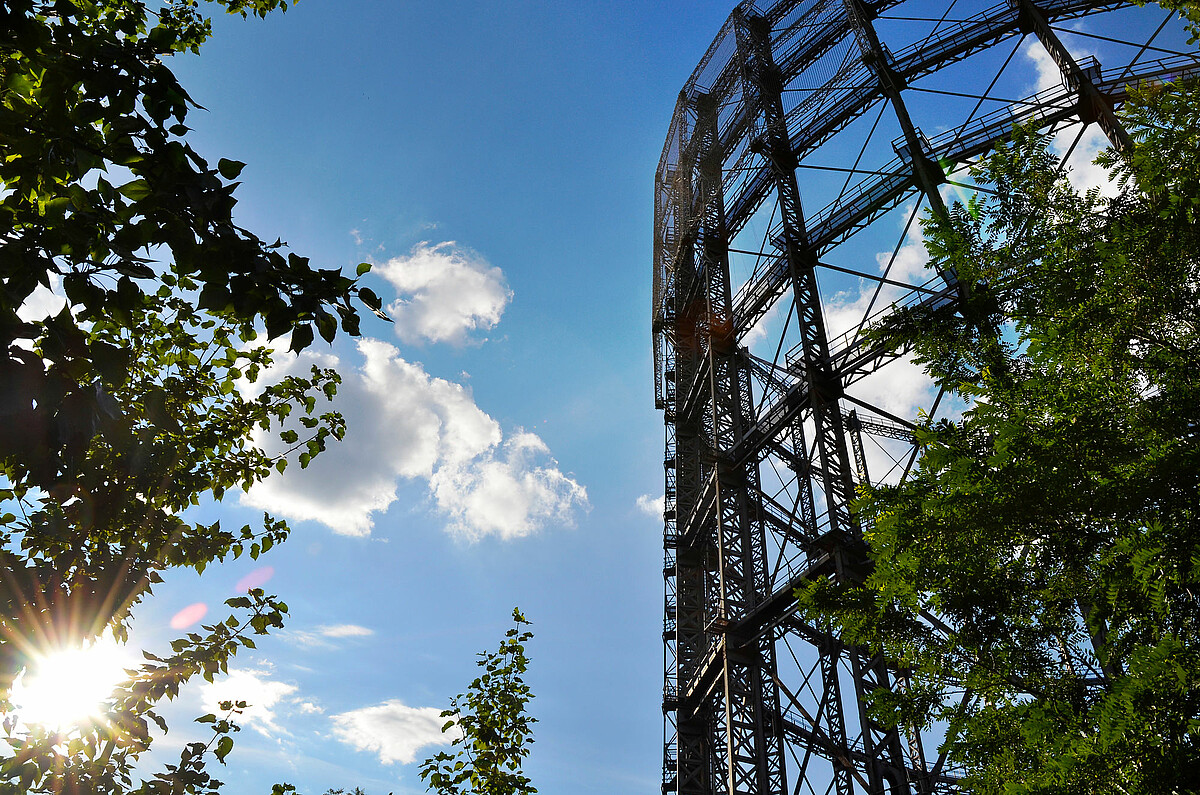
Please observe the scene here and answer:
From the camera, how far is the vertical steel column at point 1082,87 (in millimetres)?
16062

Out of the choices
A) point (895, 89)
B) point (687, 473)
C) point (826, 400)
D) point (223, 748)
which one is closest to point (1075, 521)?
point (223, 748)

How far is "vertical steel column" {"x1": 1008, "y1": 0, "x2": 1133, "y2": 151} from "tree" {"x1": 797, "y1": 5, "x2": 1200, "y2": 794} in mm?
11054

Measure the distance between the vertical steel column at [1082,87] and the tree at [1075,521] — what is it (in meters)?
11.1

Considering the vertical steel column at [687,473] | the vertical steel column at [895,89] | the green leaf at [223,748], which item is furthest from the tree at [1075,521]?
the vertical steel column at [687,473]

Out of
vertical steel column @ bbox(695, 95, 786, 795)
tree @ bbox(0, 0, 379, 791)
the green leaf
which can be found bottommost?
the green leaf

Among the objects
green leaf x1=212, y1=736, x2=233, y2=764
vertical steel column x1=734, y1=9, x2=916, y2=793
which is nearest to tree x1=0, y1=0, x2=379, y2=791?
green leaf x1=212, y1=736, x2=233, y2=764

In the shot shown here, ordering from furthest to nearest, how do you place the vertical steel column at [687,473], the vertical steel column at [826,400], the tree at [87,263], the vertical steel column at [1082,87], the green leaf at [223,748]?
the vertical steel column at [687,473], the vertical steel column at [1082,87], the vertical steel column at [826,400], the green leaf at [223,748], the tree at [87,263]

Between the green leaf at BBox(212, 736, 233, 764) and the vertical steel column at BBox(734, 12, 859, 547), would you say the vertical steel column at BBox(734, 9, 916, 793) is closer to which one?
the vertical steel column at BBox(734, 12, 859, 547)

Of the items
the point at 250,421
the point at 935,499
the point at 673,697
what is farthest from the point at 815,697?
the point at 250,421

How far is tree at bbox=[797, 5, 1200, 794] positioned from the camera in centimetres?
513

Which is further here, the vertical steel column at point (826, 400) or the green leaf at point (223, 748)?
the vertical steel column at point (826, 400)

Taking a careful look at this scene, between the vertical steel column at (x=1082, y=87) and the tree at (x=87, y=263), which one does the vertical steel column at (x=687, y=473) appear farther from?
the tree at (x=87, y=263)

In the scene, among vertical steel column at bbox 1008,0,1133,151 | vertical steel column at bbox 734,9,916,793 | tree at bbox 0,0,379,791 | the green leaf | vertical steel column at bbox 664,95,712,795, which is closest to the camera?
tree at bbox 0,0,379,791

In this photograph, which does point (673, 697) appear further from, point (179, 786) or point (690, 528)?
point (179, 786)
